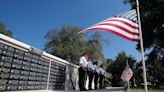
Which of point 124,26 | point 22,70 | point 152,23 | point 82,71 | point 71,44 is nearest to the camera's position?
point 124,26

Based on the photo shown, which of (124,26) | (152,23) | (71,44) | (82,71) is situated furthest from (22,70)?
(71,44)

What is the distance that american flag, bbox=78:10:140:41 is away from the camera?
16.9 ft

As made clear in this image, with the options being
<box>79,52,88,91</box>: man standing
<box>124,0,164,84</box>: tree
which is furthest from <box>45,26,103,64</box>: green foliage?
<box>79,52,88,91</box>: man standing

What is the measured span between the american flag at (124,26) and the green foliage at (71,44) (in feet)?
111

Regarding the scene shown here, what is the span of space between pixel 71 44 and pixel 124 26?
37822mm

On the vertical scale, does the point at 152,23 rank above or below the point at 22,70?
above

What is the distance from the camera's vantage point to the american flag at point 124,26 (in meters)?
5.14

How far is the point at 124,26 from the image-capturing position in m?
5.22

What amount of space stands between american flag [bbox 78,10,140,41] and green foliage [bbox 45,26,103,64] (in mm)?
33714

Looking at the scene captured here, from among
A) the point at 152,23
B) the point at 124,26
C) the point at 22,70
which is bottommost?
the point at 22,70

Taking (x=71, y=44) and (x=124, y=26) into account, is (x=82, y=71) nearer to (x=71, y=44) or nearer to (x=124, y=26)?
(x=124, y=26)

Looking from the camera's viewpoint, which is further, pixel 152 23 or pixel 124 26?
pixel 152 23

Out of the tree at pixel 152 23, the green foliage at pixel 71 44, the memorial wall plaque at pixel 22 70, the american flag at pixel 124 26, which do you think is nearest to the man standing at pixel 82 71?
the memorial wall plaque at pixel 22 70

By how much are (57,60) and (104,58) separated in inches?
1258
